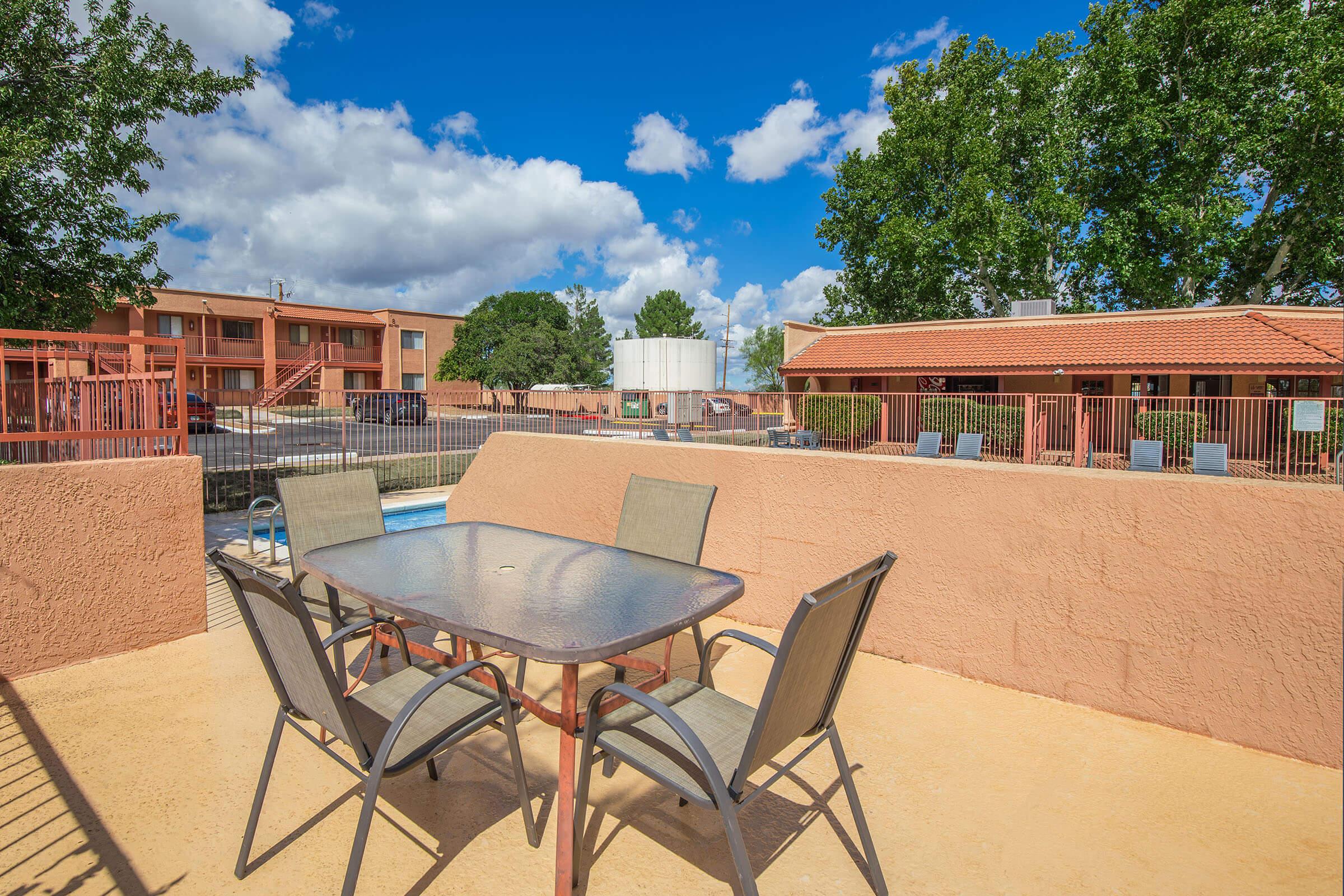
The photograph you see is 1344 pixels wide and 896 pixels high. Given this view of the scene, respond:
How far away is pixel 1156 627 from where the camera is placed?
10.2 feet

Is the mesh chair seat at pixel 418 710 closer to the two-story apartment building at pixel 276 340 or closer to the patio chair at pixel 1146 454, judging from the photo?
the patio chair at pixel 1146 454

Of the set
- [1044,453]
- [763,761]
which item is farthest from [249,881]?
[1044,453]

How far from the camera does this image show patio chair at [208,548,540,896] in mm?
1901

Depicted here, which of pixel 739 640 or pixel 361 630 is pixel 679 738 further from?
pixel 361 630

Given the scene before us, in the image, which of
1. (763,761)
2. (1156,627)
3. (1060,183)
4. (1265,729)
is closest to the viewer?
(763,761)

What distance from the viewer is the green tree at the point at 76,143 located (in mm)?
7391

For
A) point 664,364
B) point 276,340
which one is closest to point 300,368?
point 276,340

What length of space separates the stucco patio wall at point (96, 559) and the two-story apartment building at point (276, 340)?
31.4 metres

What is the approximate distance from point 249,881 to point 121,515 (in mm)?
2753

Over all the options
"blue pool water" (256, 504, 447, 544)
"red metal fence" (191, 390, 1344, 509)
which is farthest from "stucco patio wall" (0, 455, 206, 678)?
"red metal fence" (191, 390, 1344, 509)

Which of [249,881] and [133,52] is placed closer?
[249,881]

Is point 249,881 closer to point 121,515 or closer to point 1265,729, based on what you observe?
point 121,515

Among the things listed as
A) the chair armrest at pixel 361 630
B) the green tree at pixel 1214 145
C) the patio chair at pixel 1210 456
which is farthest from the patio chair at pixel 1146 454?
the green tree at pixel 1214 145

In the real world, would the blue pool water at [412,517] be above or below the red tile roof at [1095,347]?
below
